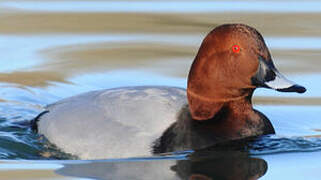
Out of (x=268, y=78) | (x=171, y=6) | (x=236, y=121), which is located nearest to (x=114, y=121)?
(x=236, y=121)

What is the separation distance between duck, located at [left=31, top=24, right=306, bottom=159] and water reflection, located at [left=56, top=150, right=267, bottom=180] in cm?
7

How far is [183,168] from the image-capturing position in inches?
227

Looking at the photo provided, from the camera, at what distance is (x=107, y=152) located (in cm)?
584

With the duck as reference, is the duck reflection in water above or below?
below

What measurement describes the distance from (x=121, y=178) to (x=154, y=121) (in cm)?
58

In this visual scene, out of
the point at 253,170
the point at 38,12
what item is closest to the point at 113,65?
the point at 38,12

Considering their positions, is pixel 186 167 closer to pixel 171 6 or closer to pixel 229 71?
pixel 229 71

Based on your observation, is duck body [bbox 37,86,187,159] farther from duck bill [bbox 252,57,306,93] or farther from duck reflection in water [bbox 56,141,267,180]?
duck bill [bbox 252,57,306,93]

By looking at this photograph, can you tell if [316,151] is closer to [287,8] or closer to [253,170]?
[253,170]

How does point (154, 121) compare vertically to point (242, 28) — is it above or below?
below

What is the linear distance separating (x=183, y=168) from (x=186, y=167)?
3cm

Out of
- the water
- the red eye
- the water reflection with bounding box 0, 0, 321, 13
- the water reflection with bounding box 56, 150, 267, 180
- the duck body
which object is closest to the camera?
the water reflection with bounding box 56, 150, 267, 180

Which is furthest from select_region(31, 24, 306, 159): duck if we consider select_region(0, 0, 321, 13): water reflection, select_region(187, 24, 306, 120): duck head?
select_region(0, 0, 321, 13): water reflection

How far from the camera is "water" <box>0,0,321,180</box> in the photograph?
18.9 feet
